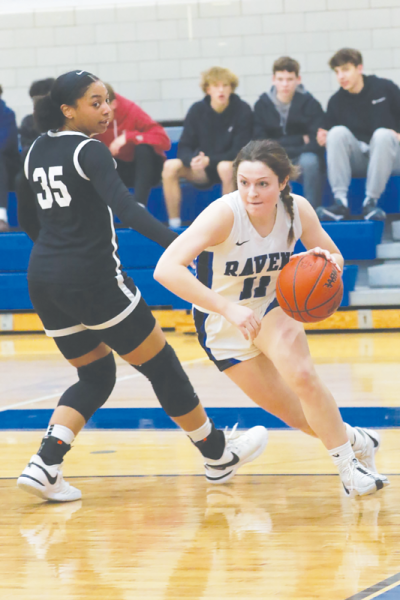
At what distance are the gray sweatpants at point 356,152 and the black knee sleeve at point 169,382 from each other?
478cm

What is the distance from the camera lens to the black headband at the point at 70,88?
295 centimetres

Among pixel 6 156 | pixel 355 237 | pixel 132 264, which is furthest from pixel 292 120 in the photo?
pixel 6 156

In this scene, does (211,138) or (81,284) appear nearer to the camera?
(81,284)

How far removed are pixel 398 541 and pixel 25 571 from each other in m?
1.05

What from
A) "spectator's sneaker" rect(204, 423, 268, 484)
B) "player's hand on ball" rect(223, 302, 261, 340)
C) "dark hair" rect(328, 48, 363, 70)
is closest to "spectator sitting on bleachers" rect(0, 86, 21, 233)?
"dark hair" rect(328, 48, 363, 70)

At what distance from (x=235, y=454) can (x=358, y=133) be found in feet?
16.8

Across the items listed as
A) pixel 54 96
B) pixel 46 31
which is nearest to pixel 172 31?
pixel 46 31

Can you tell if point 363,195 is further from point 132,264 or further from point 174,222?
point 132,264

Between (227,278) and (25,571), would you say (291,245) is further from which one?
(25,571)

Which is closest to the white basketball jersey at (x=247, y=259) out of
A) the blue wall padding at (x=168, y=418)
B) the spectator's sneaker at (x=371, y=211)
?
the blue wall padding at (x=168, y=418)

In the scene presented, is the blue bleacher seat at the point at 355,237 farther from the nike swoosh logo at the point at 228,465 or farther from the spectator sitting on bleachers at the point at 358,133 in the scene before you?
the nike swoosh logo at the point at 228,465

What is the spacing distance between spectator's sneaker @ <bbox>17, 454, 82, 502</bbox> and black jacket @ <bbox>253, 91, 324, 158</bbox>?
5.33 metres

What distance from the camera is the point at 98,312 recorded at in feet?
9.50

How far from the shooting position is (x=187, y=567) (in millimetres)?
2281
